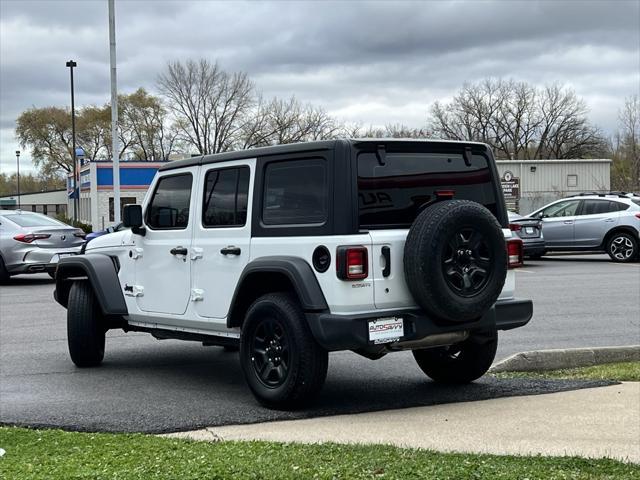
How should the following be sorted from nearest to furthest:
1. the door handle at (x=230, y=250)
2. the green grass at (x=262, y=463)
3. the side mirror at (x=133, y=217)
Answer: the green grass at (x=262, y=463) < the door handle at (x=230, y=250) < the side mirror at (x=133, y=217)

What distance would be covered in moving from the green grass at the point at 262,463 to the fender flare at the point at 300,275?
1.21 m

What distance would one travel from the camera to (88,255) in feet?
28.1

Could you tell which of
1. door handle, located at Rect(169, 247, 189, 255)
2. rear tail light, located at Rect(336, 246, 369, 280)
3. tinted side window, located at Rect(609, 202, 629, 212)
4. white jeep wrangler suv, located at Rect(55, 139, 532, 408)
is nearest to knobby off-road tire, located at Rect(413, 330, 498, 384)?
white jeep wrangler suv, located at Rect(55, 139, 532, 408)

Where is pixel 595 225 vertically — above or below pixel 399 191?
below

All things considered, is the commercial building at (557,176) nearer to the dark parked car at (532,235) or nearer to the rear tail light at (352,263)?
the dark parked car at (532,235)

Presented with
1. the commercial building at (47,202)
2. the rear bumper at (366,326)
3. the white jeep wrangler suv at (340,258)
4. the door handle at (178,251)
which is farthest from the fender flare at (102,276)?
the commercial building at (47,202)

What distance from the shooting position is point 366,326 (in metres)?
6.09

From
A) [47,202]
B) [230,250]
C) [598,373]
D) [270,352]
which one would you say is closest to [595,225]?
[598,373]

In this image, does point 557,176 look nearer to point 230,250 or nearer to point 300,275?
point 230,250

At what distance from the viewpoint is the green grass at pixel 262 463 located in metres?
4.37

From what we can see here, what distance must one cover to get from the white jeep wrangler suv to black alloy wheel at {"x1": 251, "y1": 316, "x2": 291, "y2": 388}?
0.04 feet

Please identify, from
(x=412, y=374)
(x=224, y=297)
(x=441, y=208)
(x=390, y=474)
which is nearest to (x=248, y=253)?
(x=224, y=297)

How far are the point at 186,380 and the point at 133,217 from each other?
5.20 ft

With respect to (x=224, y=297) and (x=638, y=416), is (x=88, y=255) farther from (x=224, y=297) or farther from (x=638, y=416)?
(x=638, y=416)
